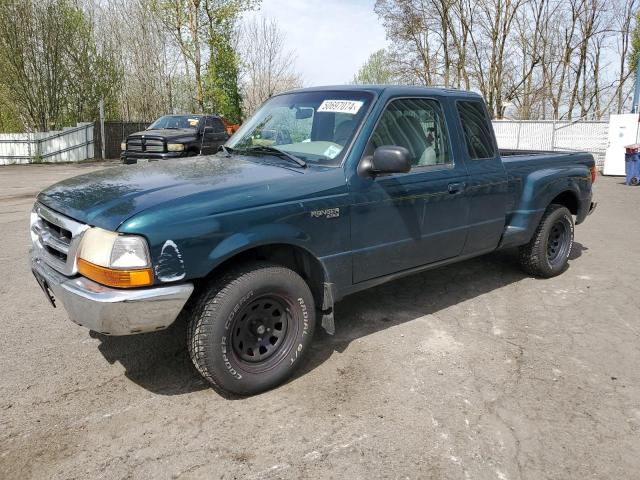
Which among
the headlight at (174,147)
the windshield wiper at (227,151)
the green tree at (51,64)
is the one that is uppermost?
the green tree at (51,64)

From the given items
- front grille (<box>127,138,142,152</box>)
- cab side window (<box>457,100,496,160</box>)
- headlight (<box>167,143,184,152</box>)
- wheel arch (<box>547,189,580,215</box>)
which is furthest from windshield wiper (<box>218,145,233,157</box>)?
front grille (<box>127,138,142,152</box>)

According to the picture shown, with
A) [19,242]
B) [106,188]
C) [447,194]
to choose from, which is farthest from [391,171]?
[19,242]

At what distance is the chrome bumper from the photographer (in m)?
2.60

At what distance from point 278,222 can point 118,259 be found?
36.3 inches

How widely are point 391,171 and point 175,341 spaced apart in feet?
6.71

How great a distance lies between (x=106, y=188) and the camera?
307cm

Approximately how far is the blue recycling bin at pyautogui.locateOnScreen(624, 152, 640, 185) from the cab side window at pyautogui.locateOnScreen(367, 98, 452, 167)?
492 inches

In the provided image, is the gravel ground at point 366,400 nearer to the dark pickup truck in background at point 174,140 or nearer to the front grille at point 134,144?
the dark pickup truck in background at point 174,140

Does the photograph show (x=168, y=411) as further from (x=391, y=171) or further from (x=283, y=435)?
(x=391, y=171)

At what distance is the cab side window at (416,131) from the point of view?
3658 millimetres

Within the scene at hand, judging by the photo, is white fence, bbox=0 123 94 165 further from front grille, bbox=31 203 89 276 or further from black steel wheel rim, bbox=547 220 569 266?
black steel wheel rim, bbox=547 220 569 266

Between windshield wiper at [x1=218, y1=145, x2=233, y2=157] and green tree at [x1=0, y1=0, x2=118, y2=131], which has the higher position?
green tree at [x1=0, y1=0, x2=118, y2=131]

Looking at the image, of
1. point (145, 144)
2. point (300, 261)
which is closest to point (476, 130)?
point (300, 261)

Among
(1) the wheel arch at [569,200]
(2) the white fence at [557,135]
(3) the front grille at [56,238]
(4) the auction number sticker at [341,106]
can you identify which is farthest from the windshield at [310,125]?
(2) the white fence at [557,135]
